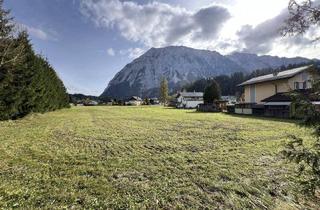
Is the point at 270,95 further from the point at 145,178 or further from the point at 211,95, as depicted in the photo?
the point at 145,178

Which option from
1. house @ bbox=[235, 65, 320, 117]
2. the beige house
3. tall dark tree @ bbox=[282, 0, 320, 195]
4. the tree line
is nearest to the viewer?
tall dark tree @ bbox=[282, 0, 320, 195]

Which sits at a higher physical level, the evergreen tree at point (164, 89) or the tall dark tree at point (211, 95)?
the evergreen tree at point (164, 89)

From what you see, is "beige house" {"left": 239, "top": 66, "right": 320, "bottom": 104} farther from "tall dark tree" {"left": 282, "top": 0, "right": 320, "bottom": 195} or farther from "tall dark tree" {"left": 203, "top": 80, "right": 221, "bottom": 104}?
"tall dark tree" {"left": 282, "top": 0, "right": 320, "bottom": 195}

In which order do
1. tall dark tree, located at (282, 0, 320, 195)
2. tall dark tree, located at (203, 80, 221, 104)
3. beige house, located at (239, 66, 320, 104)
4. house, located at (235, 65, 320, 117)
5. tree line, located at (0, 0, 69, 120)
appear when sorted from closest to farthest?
tall dark tree, located at (282, 0, 320, 195) < tree line, located at (0, 0, 69, 120) < house, located at (235, 65, 320, 117) < beige house, located at (239, 66, 320, 104) < tall dark tree, located at (203, 80, 221, 104)

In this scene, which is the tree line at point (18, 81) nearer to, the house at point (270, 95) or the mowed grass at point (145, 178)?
the mowed grass at point (145, 178)

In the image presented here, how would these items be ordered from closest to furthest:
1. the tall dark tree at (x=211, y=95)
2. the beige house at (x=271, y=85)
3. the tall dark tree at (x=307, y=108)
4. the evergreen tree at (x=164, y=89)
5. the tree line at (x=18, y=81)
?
the tall dark tree at (x=307, y=108) → the tree line at (x=18, y=81) → the beige house at (x=271, y=85) → the tall dark tree at (x=211, y=95) → the evergreen tree at (x=164, y=89)

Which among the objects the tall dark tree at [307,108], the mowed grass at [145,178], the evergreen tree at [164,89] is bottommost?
the mowed grass at [145,178]

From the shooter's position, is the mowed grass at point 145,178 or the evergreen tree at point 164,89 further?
the evergreen tree at point 164,89

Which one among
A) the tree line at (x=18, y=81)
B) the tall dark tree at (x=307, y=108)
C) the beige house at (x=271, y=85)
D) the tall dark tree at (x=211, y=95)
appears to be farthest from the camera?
the tall dark tree at (x=211, y=95)

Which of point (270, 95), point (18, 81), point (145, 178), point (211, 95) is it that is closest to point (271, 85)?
point (270, 95)

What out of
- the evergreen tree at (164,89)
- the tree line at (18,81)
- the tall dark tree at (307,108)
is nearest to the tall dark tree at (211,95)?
the tree line at (18,81)

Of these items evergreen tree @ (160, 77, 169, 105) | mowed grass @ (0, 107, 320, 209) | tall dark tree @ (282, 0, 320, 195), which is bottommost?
mowed grass @ (0, 107, 320, 209)

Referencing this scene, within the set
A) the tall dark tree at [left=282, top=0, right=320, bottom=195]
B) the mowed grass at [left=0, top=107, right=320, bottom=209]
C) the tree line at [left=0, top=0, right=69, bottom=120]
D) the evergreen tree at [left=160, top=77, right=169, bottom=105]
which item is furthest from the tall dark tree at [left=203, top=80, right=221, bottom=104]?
the tall dark tree at [left=282, top=0, right=320, bottom=195]

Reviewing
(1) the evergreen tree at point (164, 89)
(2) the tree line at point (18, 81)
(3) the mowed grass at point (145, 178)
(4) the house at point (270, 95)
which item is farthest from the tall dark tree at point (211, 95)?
(3) the mowed grass at point (145, 178)
